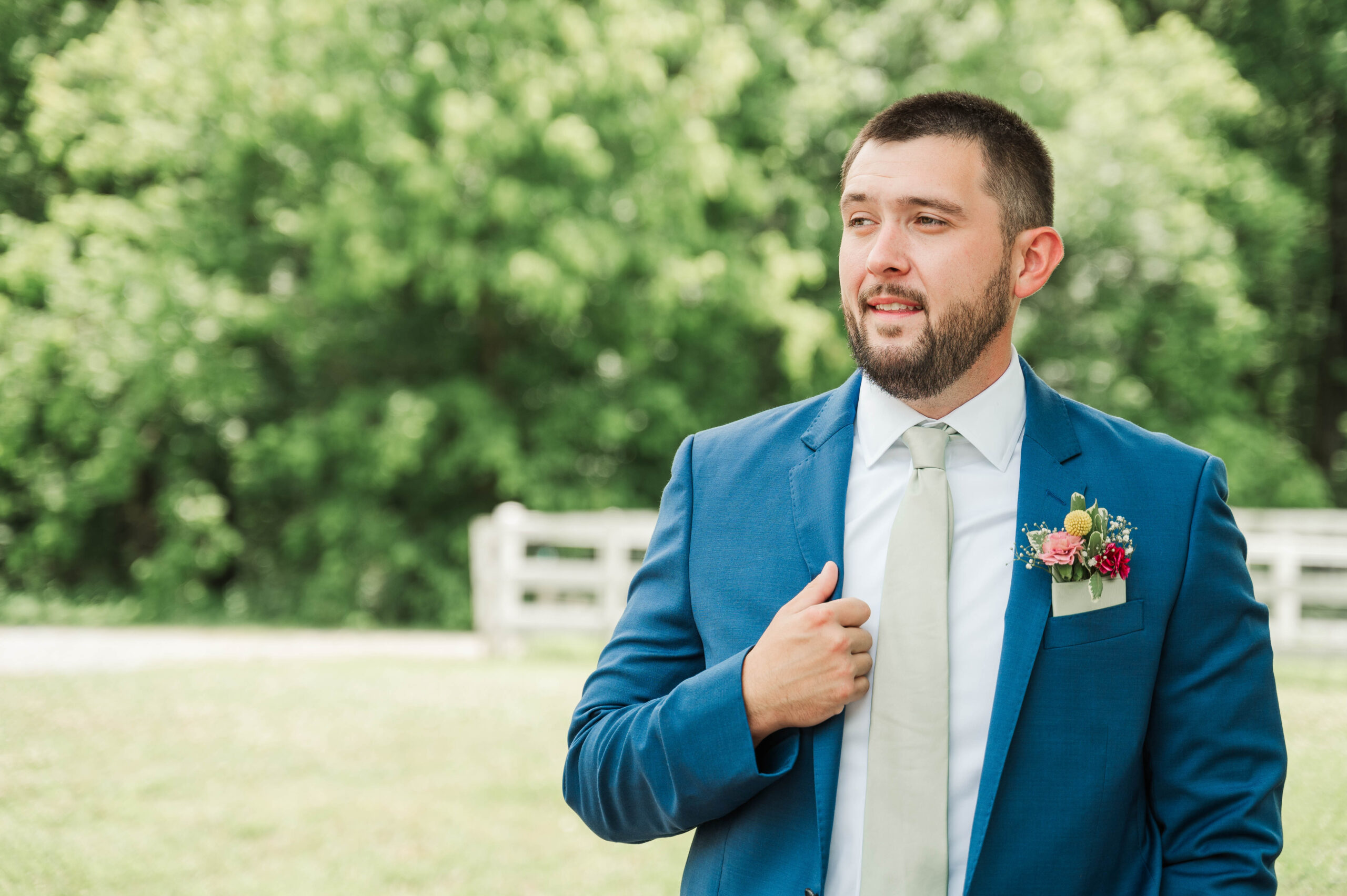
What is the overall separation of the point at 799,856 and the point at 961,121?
4.02 feet

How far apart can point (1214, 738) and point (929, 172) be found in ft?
3.31

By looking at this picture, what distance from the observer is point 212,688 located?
344 inches

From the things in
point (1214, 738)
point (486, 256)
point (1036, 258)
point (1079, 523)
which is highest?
point (486, 256)

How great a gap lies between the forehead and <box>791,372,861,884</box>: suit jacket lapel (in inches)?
15.7

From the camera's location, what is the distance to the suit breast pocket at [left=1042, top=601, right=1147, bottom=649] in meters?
1.82

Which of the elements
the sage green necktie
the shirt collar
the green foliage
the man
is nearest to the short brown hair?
the man

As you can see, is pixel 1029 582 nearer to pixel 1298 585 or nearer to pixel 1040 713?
pixel 1040 713

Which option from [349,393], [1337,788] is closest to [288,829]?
[1337,788]

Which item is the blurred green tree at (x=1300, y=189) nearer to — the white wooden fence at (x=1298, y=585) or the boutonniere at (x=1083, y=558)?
the white wooden fence at (x=1298, y=585)

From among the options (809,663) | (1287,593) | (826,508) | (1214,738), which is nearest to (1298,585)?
(1287,593)

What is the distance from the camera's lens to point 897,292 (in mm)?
1919

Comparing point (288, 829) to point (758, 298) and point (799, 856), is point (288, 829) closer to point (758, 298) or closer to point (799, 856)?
point (799, 856)

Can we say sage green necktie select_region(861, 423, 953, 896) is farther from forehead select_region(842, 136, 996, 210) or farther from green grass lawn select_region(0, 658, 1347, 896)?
green grass lawn select_region(0, 658, 1347, 896)

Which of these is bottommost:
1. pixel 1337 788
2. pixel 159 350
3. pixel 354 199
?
pixel 1337 788
